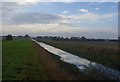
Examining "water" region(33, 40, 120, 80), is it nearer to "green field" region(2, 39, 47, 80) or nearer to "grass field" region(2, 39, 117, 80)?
"grass field" region(2, 39, 117, 80)

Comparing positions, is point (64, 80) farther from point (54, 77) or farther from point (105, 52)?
point (105, 52)

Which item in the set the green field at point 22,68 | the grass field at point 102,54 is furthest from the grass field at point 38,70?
the grass field at point 102,54

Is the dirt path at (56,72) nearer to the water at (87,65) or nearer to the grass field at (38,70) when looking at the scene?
the grass field at (38,70)

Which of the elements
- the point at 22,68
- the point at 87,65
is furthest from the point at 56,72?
the point at 87,65

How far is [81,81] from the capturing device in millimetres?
14188

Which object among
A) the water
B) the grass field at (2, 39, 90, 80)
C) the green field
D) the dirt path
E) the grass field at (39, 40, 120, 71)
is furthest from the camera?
the grass field at (39, 40, 120, 71)

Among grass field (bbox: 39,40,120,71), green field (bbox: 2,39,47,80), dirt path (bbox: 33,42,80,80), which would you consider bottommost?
grass field (bbox: 39,40,120,71)

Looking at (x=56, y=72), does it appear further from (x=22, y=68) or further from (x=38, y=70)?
(x=22, y=68)

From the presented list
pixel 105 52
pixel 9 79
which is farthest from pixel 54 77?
pixel 105 52

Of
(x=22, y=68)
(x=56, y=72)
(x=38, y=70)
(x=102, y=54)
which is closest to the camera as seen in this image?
(x=56, y=72)

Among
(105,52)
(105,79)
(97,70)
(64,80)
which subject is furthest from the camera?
(105,52)

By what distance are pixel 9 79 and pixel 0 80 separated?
0.73 m

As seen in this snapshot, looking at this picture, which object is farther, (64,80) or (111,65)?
(111,65)

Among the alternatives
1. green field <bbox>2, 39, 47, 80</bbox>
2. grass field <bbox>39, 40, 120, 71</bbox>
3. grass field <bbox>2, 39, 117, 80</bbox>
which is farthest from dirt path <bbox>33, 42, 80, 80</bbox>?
grass field <bbox>39, 40, 120, 71</bbox>
